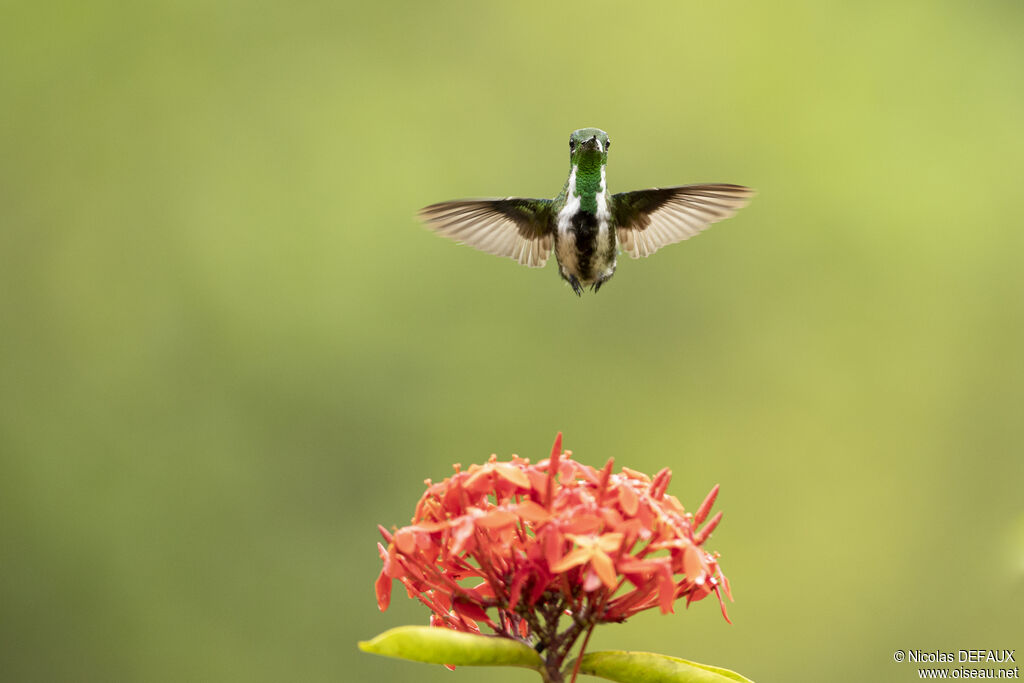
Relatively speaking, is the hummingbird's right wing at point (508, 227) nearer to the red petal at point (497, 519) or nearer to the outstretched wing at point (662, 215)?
the outstretched wing at point (662, 215)

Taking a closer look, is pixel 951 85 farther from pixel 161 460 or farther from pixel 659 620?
pixel 161 460

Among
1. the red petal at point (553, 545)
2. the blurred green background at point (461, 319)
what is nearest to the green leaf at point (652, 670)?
the red petal at point (553, 545)

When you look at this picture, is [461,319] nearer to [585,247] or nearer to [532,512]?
[585,247]

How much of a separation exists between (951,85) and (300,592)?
5.20 metres

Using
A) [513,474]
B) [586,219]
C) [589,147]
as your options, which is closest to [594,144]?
[589,147]

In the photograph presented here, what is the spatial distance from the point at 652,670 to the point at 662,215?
2.08m

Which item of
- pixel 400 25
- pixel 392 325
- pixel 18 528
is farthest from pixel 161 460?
pixel 400 25

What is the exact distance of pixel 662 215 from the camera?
3.47 meters

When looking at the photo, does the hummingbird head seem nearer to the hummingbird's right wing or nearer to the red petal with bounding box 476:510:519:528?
the hummingbird's right wing

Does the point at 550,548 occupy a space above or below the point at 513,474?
below

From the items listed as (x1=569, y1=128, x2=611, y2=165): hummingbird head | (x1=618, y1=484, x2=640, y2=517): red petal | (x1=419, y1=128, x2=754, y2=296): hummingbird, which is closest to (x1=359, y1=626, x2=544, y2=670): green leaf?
(x1=618, y1=484, x2=640, y2=517): red petal

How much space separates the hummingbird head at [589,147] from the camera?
3.06 metres

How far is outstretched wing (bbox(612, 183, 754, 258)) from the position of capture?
132 inches

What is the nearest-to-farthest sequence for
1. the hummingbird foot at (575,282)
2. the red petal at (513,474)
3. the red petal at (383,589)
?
the red petal at (513,474) < the red petal at (383,589) < the hummingbird foot at (575,282)
